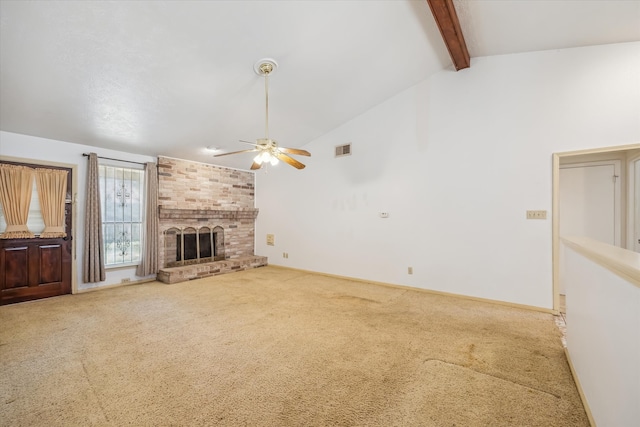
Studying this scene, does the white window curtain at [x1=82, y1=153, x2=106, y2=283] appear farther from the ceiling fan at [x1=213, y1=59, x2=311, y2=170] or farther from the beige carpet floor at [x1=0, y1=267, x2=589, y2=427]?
the ceiling fan at [x1=213, y1=59, x2=311, y2=170]

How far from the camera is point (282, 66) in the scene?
345cm

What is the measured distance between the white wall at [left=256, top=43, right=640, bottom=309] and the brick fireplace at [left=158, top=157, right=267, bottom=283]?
2309 mm

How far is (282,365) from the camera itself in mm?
2215


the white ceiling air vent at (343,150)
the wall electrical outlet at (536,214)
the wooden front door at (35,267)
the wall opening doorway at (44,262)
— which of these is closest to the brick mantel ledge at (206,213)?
the wall opening doorway at (44,262)

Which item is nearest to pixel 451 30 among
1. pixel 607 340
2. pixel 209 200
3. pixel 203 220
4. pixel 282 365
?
pixel 607 340

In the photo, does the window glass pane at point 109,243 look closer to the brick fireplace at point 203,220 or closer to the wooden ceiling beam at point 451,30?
the brick fireplace at point 203,220

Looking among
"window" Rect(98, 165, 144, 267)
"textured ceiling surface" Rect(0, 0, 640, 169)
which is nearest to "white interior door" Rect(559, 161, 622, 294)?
"textured ceiling surface" Rect(0, 0, 640, 169)

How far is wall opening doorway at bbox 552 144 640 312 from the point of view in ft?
11.5

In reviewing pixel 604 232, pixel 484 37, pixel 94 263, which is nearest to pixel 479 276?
pixel 604 232

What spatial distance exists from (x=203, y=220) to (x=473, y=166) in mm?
5383

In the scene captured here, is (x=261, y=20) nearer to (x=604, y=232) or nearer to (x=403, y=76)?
(x=403, y=76)

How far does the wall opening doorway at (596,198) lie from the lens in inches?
138

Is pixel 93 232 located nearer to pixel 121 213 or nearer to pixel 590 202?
pixel 121 213

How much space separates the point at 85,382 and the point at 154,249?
3403 millimetres
